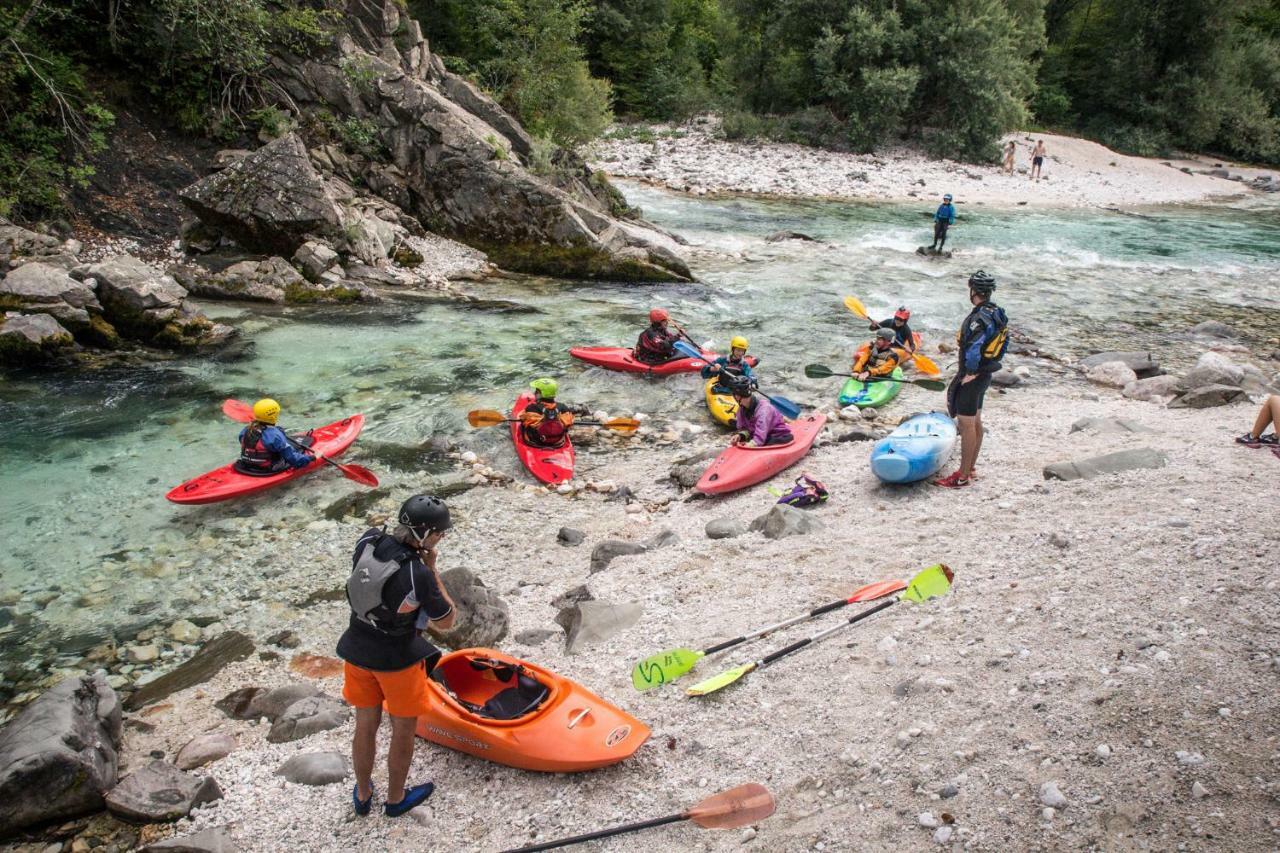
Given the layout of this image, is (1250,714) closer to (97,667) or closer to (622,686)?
(622,686)

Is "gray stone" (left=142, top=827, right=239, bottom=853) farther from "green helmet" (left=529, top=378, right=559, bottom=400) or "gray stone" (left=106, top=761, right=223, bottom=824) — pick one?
"green helmet" (left=529, top=378, right=559, bottom=400)

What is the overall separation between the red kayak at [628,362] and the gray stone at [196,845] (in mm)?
7314

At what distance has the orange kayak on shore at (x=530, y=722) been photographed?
3.76 m

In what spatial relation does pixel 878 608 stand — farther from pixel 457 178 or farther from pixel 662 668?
pixel 457 178

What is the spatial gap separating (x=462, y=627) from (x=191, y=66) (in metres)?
14.4

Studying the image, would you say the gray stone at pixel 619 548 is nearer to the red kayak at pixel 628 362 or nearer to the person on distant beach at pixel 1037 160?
the red kayak at pixel 628 362

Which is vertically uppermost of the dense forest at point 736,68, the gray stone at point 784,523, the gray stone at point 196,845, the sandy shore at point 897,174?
the dense forest at point 736,68

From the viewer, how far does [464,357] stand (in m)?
10.6

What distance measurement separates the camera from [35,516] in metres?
6.64

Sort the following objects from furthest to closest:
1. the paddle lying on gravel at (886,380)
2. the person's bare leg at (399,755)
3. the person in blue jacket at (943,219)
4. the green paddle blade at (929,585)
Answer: the person in blue jacket at (943,219) < the paddle lying on gravel at (886,380) < the green paddle blade at (929,585) < the person's bare leg at (399,755)

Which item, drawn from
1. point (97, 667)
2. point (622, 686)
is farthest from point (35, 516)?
point (622, 686)

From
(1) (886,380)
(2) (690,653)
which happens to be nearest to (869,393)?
(1) (886,380)

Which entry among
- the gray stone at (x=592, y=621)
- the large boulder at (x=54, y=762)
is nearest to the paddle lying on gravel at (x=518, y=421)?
the gray stone at (x=592, y=621)

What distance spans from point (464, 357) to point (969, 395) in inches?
263
